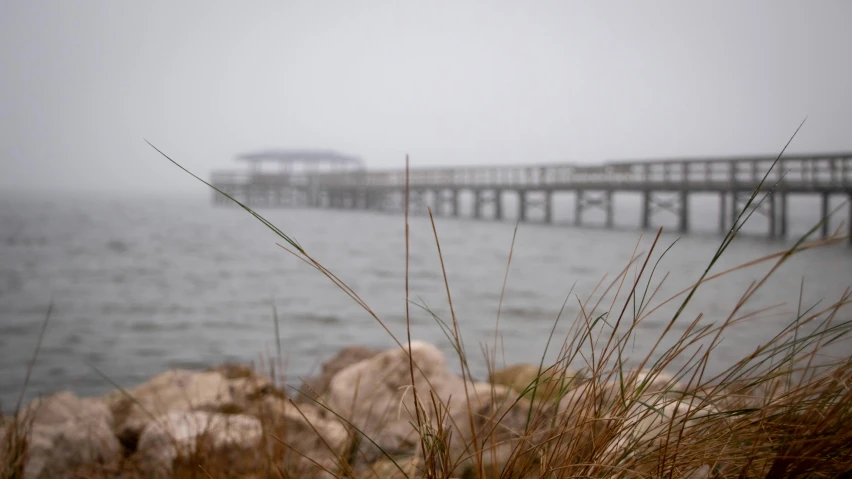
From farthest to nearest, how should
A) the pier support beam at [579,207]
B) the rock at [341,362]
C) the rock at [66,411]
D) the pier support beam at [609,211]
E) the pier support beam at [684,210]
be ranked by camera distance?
1. the pier support beam at [579,207]
2. the pier support beam at [609,211]
3. the pier support beam at [684,210]
4. the rock at [341,362]
5. the rock at [66,411]

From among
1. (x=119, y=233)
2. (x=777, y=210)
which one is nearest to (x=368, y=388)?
(x=777, y=210)

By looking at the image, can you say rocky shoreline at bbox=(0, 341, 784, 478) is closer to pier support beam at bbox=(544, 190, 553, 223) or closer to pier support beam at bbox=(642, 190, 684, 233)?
pier support beam at bbox=(642, 190, 684, 233)

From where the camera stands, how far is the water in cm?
618

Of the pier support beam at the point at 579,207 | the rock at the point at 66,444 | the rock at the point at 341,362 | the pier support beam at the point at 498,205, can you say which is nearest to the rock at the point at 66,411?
the rock at the point at 66,444

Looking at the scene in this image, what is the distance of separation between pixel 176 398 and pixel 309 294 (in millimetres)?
6095

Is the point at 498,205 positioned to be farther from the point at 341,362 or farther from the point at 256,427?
the point at 256,427

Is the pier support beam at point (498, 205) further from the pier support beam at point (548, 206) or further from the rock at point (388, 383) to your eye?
the rock at point (388, 383)

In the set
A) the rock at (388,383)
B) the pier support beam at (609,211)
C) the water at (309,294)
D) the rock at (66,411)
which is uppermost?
the pier support beam at (609,211)

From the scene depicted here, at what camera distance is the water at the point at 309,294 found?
6184 mm

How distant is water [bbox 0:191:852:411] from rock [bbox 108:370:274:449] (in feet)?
1.00

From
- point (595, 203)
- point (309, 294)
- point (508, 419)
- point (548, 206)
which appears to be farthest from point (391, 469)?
point (548, 206)

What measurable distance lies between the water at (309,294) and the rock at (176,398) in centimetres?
30

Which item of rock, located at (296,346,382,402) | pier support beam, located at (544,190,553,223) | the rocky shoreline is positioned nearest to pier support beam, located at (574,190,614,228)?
pier support beam, located at (544,190,553,223)

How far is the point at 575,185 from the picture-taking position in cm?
1741
